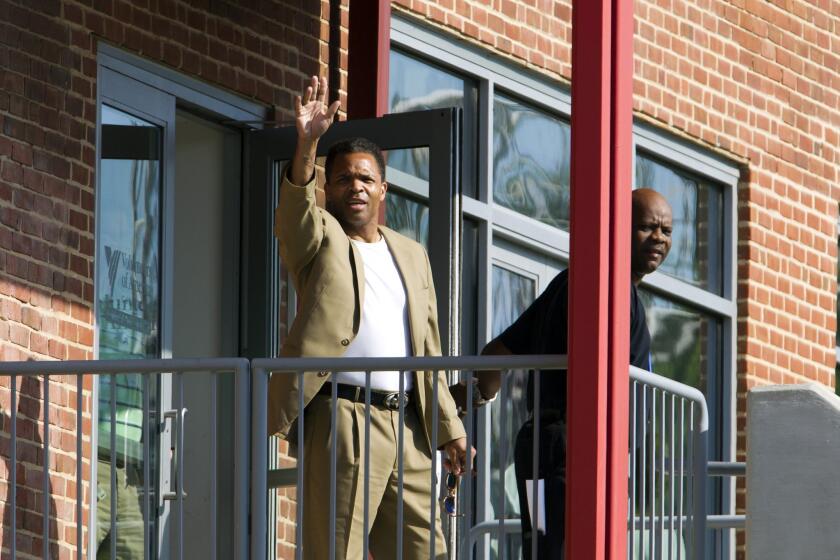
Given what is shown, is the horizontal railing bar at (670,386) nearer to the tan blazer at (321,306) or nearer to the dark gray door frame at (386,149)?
the tan blazer at (321,306)

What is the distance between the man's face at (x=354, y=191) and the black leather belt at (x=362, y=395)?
60 centimetres

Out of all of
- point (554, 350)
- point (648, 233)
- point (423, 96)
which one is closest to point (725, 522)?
point (648, 233)

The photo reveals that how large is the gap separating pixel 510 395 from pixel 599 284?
13.4 feet

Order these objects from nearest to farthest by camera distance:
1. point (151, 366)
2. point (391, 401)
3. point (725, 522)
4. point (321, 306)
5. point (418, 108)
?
point (151, 366), point (391, 401), point (321, 306), point (725, 522), point (418, 108)

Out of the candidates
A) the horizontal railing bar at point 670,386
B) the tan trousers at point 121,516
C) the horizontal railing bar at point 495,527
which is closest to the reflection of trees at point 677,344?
the horizontal railing bar at point 495,527

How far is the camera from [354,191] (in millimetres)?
7309

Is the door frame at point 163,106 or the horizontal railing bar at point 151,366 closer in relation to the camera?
the horizontal railing bar at point 151,366

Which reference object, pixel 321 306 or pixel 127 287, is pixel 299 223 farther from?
pixel 127 287

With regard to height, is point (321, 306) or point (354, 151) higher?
point (354, 151)

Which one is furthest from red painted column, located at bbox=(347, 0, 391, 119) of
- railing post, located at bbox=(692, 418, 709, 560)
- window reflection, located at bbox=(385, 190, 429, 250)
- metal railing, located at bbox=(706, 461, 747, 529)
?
railing post, located at bbox=(692, 418, 709, 560)

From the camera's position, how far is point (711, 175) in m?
12.4

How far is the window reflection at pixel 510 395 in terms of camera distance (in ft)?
34.9

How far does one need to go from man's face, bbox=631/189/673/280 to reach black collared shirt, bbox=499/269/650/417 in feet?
0.49

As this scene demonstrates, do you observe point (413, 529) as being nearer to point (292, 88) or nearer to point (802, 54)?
point (292, 88)
